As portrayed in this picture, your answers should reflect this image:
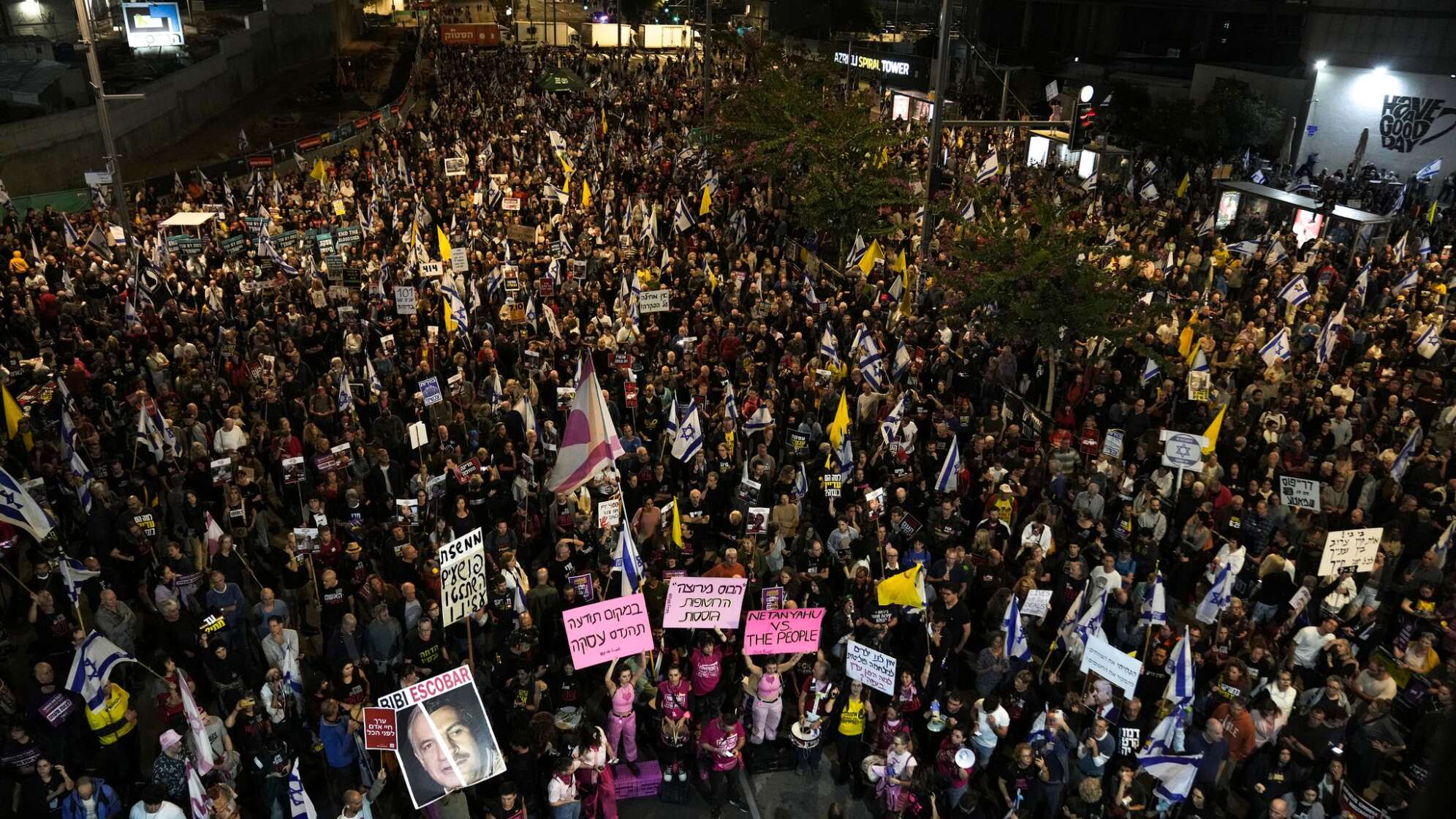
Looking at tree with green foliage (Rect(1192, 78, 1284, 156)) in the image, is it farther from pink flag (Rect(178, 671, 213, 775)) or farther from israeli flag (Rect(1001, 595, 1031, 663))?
pink flag (Rect(178, 671, 213, 775))

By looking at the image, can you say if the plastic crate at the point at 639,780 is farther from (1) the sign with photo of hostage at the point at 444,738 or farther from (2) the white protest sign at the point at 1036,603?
(2) the white protest sign at the point at 1036,603

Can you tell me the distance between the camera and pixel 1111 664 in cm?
956

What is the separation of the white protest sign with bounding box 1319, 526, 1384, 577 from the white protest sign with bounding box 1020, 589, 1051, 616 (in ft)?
10.6

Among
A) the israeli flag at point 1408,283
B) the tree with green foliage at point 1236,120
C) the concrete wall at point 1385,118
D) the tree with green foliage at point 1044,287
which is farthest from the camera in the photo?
the tree with green foliage at point 1236,120

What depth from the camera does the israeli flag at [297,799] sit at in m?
8.60

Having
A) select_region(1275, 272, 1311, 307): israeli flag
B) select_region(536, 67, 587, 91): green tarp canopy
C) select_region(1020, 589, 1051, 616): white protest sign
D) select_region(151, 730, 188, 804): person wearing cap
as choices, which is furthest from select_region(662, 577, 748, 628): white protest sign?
select_region(536, 67, 587, 91): green tarp canopy

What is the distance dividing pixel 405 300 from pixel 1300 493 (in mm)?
14127

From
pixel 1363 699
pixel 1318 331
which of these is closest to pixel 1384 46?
pixel 1318 331

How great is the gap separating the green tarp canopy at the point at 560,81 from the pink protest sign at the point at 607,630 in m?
38.9

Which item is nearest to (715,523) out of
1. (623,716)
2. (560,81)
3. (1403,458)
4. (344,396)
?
(623,716)

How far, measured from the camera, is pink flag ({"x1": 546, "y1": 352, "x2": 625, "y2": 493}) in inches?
454

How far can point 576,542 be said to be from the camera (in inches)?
456

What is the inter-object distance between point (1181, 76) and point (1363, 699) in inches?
1797

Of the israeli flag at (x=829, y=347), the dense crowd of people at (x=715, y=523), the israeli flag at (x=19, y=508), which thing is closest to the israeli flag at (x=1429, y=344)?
the dense crowd of people at (x=715, y=523)
